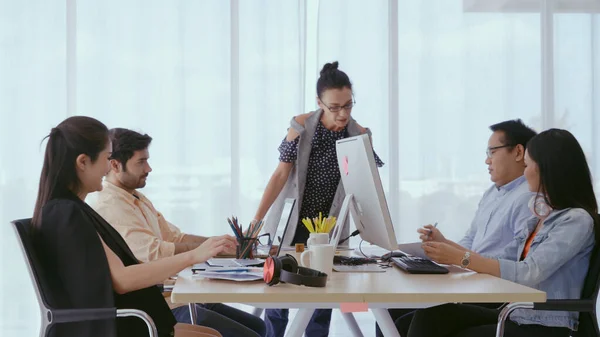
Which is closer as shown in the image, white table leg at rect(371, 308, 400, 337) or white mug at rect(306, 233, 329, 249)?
white table leg at rect(371, 308, 400, 337)

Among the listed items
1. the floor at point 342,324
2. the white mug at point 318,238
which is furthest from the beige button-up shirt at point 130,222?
the floor at point 342,324

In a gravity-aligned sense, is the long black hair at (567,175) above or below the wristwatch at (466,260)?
above

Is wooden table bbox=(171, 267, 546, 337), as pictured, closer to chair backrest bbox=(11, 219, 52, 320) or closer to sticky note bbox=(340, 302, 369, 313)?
sticky note bbox=(340, 302, 369, 313)

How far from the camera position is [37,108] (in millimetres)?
4258

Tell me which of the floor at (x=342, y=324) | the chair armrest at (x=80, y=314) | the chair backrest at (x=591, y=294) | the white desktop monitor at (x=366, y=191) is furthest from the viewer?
the floor at (x=342, y=324)

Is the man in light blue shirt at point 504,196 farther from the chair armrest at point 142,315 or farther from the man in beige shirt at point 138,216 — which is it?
the chair armrest at point 142,315

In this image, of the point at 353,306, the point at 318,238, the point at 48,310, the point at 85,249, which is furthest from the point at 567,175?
the point at 48,310

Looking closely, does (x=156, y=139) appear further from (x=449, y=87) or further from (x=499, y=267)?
(x=499, y=267)

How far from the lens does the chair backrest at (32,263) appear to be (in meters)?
1.78

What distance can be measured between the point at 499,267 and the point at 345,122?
4.01ft

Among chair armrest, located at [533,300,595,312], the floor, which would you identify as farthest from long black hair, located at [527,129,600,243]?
the floor

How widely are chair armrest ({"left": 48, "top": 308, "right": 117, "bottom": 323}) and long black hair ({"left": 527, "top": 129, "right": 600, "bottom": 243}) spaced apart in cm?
137

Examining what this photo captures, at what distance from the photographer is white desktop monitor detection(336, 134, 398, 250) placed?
2131 millimetres

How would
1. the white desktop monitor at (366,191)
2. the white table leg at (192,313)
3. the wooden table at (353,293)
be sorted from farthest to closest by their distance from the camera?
the white table leg at (192,313)
the white desktop monitor at (366,191)
the wooden table at (353,293)
